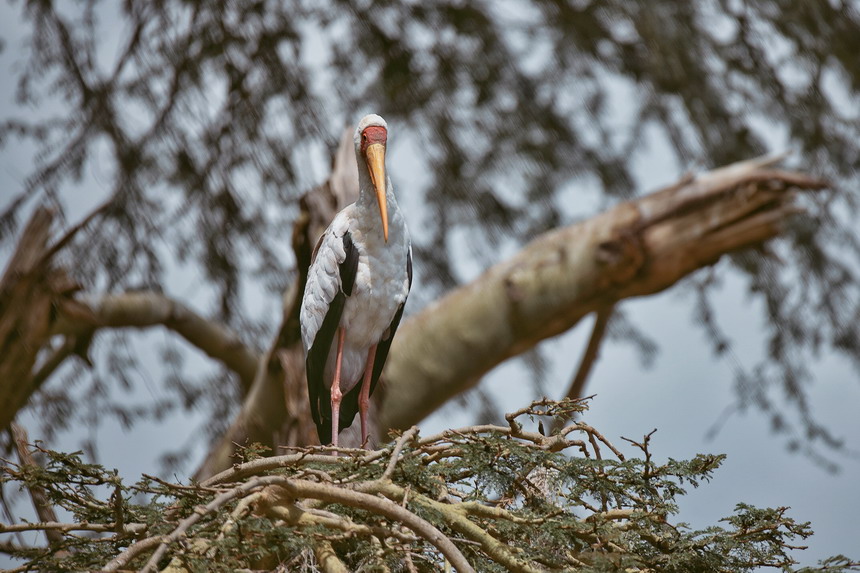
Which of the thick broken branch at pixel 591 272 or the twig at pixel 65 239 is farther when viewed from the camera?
the thick broken branch at pixel 591 272

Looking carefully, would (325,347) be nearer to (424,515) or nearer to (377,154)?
(377,154)

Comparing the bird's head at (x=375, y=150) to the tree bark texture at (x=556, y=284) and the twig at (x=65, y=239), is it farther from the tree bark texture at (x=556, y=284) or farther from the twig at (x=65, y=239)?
the tree bark texture at (x=556, y=284)

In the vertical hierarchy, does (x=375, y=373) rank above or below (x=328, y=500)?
above

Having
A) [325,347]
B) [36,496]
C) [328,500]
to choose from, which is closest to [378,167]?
[325,347]

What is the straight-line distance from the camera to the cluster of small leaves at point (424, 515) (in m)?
1.83

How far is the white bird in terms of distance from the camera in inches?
104

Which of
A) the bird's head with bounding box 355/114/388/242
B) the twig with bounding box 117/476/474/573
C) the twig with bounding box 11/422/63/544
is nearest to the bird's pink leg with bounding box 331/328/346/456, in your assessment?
the bird's head with bounding box 355/114/388/242

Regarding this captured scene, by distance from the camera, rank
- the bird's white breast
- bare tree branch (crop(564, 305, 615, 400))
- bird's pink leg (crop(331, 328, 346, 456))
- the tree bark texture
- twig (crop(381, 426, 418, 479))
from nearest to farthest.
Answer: twig (crop(381, 426, 418, 479))
the bird's white breast
bird's pink leg (crop(331, 328, 346, 456))
the tree bark texture
bare tree branch (crop(564, 305, 615, 400))

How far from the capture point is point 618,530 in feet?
6.31

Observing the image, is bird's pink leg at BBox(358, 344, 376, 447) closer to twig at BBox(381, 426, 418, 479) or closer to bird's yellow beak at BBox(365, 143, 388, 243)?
bird's yellow beak at BBox(365, 143, 388, 243)

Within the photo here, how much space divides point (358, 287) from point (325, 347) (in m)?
0.26

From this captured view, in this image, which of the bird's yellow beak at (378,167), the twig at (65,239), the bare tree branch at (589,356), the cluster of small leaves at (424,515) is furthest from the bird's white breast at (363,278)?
the bare tree branch at (589,356)

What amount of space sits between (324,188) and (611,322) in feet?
9.58

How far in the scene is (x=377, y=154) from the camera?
2.57 metres
